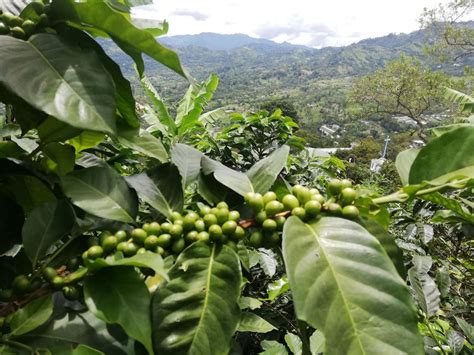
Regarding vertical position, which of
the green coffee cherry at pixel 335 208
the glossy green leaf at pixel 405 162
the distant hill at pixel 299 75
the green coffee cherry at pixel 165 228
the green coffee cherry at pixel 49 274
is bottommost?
the distant hill at pixel 299 75

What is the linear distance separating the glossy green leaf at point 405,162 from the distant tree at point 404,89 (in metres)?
19.2

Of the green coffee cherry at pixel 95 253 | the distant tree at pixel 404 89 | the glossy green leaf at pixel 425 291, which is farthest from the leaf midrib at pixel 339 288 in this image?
the distant tree at pixel 404 89

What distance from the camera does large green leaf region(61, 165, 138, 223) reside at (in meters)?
0.63

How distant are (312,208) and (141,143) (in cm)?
41

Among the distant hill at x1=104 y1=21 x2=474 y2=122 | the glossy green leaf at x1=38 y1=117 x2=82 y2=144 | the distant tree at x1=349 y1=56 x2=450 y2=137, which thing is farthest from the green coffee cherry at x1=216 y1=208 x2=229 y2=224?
the distant hill at x1=104 y1=21 x2=474 y2=122

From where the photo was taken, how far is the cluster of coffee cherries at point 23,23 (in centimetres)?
68

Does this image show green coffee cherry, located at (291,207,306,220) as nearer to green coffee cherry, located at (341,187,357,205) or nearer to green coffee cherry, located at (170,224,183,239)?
green coffee cherry, located at (341,187,357,205)

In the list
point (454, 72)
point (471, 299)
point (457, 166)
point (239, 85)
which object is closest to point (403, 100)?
point (471, 299)

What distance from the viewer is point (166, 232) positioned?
61cm

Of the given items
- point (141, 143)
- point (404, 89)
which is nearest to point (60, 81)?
point (141, 143)

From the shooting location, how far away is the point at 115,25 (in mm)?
639

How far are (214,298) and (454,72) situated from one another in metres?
96.0

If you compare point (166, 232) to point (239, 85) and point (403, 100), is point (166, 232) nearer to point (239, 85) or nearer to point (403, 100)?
point (403, 100)

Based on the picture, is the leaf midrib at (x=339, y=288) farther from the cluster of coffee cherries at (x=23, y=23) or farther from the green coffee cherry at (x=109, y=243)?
the cluster of coffee cherries at (x=23, y=23)
